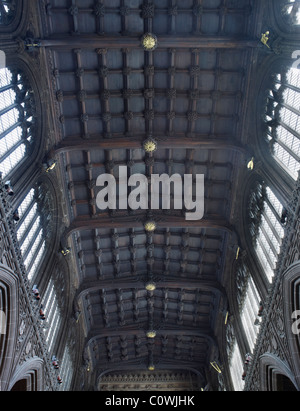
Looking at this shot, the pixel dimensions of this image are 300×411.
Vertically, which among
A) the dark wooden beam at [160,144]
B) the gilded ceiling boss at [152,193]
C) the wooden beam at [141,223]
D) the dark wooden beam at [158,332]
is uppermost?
the dark wooden beam at [160,144]

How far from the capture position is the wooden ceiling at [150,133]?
63.3 feet

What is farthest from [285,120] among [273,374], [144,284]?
[144,284]

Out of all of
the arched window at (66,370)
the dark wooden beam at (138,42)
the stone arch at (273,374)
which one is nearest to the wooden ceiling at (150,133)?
the dark wooden beam at (138,42)

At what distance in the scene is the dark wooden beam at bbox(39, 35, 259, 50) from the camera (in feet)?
61.5

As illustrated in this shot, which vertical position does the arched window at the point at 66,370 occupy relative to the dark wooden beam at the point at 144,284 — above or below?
below

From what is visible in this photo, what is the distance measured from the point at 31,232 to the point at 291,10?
1646 centimetres

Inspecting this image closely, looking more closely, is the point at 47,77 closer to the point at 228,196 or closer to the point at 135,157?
the point at 135,157

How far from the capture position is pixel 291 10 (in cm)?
1623

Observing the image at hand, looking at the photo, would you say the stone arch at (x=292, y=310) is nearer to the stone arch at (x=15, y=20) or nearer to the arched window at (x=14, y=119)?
the arched window at (x=14, y=119)

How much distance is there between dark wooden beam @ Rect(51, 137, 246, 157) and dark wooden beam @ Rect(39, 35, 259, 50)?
523cm

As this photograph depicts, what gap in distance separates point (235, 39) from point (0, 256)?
15.8m

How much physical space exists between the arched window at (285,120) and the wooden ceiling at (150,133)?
Result: 9.34 ft

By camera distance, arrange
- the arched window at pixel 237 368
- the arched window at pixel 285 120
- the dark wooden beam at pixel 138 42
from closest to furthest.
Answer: the arched window at pixel 285 120, the dark wooden beam at pixel 138 42, the arched window at pixel 237 368

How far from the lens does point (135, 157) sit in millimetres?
23344
